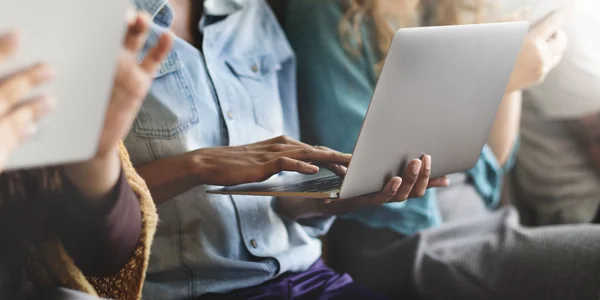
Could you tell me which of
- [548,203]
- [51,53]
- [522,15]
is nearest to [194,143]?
[51,53]

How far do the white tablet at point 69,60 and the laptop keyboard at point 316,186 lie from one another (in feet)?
0.68

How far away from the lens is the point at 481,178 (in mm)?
1005

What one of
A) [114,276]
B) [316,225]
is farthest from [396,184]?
[114,276]

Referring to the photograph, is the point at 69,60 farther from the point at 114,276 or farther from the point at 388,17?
the point at 388,17

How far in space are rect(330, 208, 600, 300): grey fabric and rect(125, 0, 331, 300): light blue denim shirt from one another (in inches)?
5.7

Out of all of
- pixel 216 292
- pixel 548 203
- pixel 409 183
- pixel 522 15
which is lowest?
pixel 548 203

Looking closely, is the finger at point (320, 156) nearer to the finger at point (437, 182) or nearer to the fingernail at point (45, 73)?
the finger at point (437, 182)

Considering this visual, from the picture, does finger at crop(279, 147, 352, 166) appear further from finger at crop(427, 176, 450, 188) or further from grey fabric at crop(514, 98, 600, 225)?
grey fabric at crop(514, 98, 600, 225)

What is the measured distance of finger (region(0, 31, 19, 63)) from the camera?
40cm

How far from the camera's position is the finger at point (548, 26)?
2.59 feet

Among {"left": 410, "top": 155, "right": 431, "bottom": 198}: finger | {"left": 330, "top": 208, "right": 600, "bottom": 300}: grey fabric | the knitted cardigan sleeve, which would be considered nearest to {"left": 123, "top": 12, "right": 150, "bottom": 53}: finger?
the knitted cardigan sleeve

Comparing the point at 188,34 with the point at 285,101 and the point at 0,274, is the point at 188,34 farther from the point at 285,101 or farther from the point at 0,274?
the point at 0,274

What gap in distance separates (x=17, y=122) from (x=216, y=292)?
31 cm

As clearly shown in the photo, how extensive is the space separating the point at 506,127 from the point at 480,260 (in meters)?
0.24
